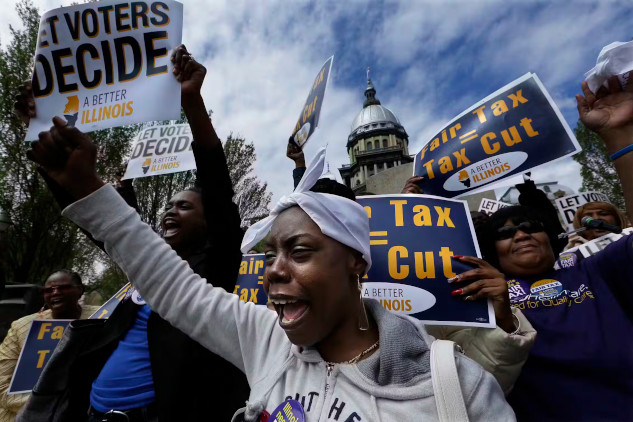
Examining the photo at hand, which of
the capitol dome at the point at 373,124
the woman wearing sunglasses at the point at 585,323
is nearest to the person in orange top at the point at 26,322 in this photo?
the woman wearing sunglasses at the point at 585,323

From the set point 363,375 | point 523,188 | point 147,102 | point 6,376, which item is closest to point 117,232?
point 147,102

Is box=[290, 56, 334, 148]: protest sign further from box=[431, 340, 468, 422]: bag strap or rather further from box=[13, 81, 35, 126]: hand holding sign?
box=[431, 340, 468, 422]: bag strap

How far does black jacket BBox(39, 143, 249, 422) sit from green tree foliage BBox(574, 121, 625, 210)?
61.7 feet

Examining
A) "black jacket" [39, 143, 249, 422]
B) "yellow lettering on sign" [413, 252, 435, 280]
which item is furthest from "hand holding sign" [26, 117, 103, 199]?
"yellow lettering on sign" [413, 252, 435, 280]

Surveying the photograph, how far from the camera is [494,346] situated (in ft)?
5.19

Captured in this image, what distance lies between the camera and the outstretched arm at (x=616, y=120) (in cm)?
130

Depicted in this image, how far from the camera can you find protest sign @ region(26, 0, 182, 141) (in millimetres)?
1728

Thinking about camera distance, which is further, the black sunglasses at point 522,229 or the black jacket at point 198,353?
the black sunglasses at point 522,229

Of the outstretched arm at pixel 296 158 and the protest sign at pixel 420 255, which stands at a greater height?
the outstretched arm at pixel 296 158

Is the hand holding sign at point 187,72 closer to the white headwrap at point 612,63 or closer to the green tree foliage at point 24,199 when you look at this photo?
the white headwrap at point 612,63

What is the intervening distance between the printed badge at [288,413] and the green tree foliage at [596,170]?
753 inches

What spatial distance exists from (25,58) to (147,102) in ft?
49.6

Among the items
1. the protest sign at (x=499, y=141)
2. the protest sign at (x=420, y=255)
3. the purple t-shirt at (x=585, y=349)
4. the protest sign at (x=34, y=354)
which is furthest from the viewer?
the protest sign at (x=34, y=354)

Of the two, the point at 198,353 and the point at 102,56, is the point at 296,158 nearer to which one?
the point at 102,56
